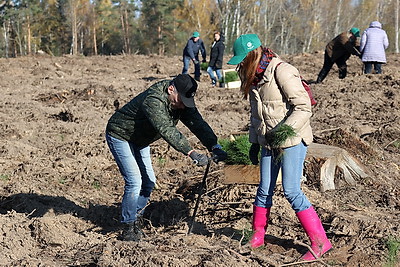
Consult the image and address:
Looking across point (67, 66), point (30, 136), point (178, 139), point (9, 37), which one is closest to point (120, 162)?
point (178, 139)

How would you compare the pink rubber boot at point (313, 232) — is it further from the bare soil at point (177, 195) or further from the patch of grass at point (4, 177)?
the patch of grass at point (4, 177)

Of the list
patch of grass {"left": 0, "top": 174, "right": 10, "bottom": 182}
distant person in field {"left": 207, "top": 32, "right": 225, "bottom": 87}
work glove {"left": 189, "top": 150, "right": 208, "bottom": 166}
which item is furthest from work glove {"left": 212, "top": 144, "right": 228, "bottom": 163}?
distant person in field {"left": 207, "top": 32, "right": 225, "bottom": 87}

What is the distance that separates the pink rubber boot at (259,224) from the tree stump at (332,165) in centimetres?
168

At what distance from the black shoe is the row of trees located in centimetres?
3093

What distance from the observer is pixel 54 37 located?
147 feet

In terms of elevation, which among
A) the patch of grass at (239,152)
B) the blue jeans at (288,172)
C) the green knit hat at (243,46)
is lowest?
the patch of grass at (239,152)

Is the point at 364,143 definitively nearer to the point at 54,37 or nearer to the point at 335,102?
the point at 335,102

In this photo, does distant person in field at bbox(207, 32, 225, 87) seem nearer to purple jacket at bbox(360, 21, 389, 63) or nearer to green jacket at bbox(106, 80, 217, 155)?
purple jacket at bbox(360, 21, 389, 63)

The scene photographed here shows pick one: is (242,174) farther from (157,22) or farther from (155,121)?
(157,22)

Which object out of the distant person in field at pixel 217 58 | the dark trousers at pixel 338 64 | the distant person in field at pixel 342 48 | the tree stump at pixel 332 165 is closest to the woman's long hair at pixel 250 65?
the tree stump at pixel 332 165

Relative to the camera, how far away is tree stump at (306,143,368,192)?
20.0 feet

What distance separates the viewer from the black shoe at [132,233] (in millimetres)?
4867

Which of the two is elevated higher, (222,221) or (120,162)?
(120,162)

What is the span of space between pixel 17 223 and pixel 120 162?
3.71 ft
